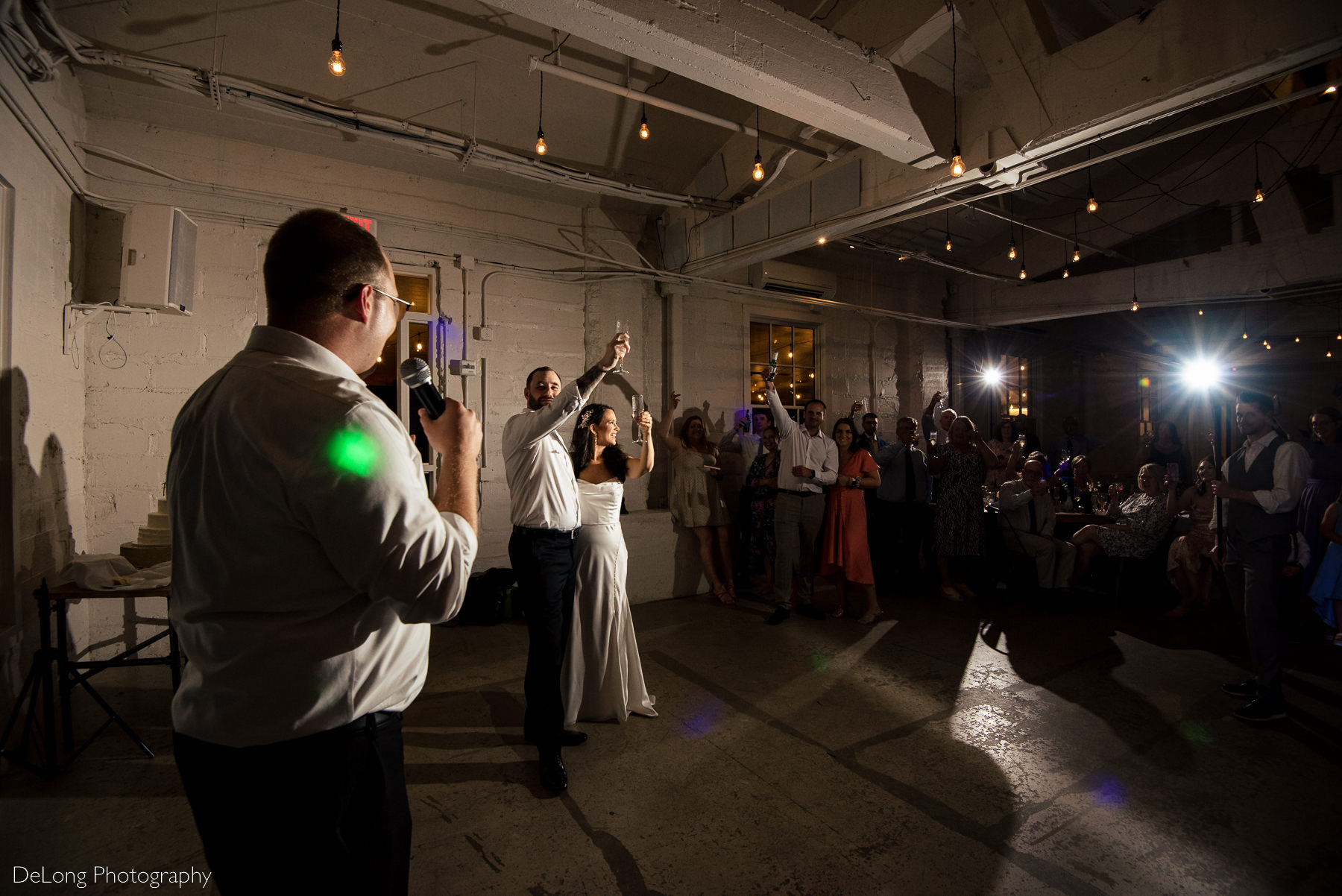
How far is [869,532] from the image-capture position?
6312 millimetres

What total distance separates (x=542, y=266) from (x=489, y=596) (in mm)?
3014

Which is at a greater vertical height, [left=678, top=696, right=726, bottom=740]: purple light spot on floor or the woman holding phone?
the woman holding phone

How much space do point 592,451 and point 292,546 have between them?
7.93 feet

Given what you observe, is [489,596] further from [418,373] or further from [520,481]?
[418,373]

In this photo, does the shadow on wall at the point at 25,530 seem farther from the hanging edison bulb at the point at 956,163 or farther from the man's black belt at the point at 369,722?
the hanging edison bulb at the point at 956,163

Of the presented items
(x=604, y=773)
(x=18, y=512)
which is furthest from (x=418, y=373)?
(x=18, y=512)

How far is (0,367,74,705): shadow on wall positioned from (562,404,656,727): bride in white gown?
2.58 meters

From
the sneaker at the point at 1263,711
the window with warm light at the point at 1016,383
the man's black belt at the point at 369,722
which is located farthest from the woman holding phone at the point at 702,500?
the window with warm light at the point at 1016,383

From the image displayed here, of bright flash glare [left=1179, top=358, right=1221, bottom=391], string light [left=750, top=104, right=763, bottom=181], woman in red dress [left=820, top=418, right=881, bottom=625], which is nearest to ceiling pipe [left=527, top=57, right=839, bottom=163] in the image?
string light [left=750, top=104, right=763, bottom=181]

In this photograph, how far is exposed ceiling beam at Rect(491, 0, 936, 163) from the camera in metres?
2.87

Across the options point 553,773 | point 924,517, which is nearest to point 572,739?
point 553,773

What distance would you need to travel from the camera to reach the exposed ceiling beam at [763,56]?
2871 mm

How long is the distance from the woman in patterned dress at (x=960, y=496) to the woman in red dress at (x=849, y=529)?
93 centimetres

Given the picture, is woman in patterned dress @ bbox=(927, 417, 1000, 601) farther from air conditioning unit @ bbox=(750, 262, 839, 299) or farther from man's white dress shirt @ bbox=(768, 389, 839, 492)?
air conditioning unit @ bbox=(750, 262, 839, 299)
